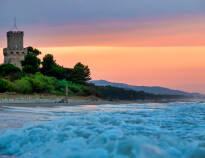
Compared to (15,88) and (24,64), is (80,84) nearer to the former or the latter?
(24,64)

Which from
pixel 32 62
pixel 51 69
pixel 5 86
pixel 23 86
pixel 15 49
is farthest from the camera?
pixel 15 49

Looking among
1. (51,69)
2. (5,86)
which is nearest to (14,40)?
(51,69)

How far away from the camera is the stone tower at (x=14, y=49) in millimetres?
58500

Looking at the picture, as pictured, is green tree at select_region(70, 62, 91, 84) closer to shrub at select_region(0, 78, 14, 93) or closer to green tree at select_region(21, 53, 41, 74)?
green tree at select_region(21, 53, 41, 74)

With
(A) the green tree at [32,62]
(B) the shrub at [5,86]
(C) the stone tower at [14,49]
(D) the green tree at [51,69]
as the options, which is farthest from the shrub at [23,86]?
(C) the stone tower at [14,49]

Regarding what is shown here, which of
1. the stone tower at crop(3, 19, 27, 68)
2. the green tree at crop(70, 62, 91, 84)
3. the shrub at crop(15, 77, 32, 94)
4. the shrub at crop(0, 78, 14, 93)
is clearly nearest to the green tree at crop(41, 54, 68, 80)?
Result: the green tree at crop(70, 62, 91, 84)

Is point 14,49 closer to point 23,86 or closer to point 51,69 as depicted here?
point 51,69

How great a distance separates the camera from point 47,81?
43.8 meters

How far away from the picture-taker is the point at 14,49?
58656 mm

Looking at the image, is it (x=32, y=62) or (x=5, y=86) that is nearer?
(x=5, y=86)

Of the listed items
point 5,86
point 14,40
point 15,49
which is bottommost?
point 5,86

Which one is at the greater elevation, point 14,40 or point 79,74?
point 14,40

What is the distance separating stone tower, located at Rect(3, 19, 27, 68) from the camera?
58500mm

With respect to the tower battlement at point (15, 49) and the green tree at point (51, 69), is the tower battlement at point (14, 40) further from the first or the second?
the green tree at point (51, 69)
